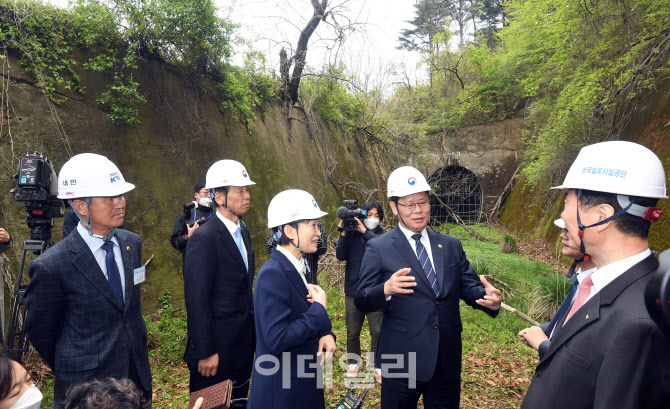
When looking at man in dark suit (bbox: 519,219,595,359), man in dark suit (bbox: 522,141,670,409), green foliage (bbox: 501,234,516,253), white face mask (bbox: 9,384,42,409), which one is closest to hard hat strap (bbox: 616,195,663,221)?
man in dark suit (bbox: 522,141,670,409)

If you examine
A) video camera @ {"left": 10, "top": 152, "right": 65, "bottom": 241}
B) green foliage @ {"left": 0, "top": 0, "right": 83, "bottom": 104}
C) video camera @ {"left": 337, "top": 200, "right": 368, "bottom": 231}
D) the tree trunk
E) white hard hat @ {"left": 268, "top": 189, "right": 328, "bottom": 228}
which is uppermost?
the tree trunk

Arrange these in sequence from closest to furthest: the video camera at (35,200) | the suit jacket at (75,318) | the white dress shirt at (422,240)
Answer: the suit jacket at (75,318) → the video camera at (35,200) → the white dress shirt at (422,240)

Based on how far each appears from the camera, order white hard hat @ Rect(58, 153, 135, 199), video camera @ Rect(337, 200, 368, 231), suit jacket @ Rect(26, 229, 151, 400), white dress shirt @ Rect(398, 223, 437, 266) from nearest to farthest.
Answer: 1. suit jacket @ Rect(26, 229, 151, 400)
2. white hard hat @ Rect(58, 153, 135, 199)
3. white dress shirt @ Rect(398, 223, 437, 266)
4. video camera @ Rect(337, 200, 368, 231)

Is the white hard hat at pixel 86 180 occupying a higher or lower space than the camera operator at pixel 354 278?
higher

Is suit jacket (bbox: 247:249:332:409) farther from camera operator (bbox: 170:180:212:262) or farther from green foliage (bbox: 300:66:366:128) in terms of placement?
green foliage (bbox: 300:66:366:128)

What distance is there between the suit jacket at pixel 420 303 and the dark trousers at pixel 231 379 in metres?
1.16

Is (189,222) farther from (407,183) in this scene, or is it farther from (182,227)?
(407,183)

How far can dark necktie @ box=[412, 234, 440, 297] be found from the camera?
275 centimetres

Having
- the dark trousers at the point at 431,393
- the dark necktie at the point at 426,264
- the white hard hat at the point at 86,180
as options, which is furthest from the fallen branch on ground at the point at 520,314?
the white hard hat at the point at 86,180

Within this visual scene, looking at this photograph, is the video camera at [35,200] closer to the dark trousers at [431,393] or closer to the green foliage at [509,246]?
the dark trousers at [431,393]

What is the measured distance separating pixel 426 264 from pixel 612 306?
151cm

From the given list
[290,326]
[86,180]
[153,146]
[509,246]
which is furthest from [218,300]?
[509,246]

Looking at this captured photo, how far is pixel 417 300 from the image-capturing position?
8.83 feet

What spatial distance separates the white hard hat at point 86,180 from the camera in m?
2.32
